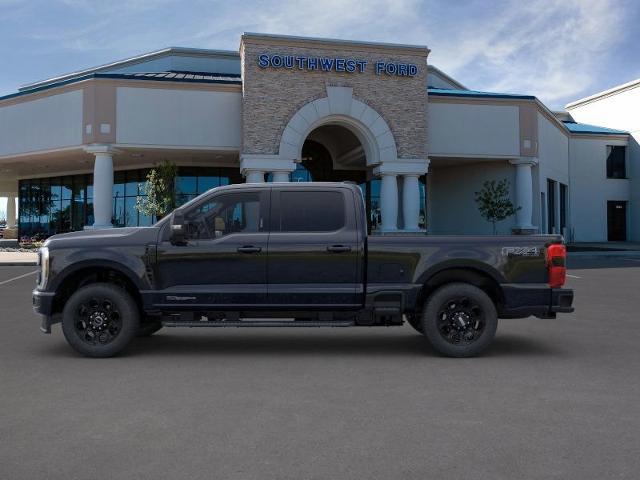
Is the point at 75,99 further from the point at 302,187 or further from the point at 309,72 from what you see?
the point at 302,187

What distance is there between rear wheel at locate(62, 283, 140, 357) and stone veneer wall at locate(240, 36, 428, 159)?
20.8 metres

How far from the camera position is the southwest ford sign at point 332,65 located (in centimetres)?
2766

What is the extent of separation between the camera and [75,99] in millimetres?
28781

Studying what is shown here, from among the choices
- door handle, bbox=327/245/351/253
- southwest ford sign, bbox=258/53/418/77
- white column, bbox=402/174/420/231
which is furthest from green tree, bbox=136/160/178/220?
door handle, bbox=327/245/351/253

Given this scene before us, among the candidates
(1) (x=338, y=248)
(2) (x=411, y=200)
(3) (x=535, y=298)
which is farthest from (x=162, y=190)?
(3) (x=535, y=298)

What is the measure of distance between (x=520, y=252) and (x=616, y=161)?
141 feet

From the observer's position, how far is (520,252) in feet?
24.1

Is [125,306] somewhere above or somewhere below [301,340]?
above

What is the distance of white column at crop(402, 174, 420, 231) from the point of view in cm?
2955

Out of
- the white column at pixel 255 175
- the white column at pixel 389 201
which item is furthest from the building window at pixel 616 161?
the white column at pixel 255 175

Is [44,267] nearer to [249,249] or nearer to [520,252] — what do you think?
[249,249]

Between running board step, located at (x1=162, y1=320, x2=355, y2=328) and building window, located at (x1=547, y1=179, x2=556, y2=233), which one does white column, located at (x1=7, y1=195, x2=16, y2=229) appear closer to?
building window, located at (x1=547, y1=179, x2=556, y2=233)

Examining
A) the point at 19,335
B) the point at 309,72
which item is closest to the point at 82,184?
the point at 309,72

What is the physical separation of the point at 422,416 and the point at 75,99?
92.2ft
